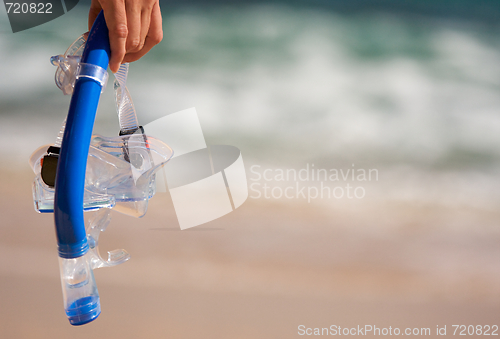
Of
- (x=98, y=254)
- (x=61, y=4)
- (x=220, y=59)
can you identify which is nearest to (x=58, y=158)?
(x=98, y=254)

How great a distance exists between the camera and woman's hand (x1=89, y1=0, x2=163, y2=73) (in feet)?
1.51

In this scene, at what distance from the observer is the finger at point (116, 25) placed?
458 mm

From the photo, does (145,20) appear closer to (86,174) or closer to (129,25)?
(129,25)

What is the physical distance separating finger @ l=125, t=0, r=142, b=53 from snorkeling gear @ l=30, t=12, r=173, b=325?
30mm

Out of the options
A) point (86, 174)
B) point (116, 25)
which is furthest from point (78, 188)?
point (116, 25)

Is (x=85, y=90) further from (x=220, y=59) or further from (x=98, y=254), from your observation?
(x=220, y=59)

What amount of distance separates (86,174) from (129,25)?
0.20m

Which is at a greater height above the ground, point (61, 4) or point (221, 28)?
point (61, 4)

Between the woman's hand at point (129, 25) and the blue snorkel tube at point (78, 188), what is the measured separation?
0.02 meters

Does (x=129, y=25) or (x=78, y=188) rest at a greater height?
(x=129, y=25)

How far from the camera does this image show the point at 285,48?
80.2 inches

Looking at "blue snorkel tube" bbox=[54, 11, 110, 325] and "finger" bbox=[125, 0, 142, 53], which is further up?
"finger" bbox=[125, 0, 142, 53]

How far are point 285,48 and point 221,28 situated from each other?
360 millimetres

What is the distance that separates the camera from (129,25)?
48cm
